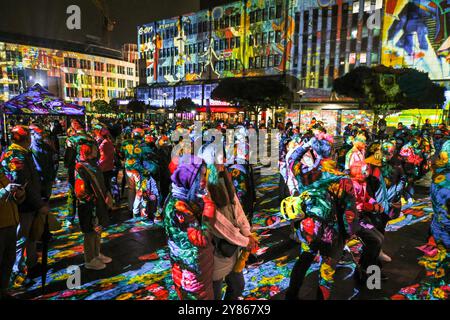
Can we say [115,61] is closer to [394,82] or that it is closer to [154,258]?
[394,82]

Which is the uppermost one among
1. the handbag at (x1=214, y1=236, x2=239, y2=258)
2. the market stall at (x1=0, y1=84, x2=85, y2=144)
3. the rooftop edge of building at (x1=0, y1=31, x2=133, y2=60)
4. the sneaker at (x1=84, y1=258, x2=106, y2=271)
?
the rooftop edge of building at (x1=0, y1=31, x2=133, y2=60)

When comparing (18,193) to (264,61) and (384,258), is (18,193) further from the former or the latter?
(264,61)

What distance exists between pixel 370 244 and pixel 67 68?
285 ft

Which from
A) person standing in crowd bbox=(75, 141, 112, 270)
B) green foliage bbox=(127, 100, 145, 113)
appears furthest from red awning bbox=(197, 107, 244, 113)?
person standing in crowd bbox=(75, 141, 112, 270)

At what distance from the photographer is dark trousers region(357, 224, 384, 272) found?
12.1ft

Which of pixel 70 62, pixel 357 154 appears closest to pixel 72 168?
pixel 357 154

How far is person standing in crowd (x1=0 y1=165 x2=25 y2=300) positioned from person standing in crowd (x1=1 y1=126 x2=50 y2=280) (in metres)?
0.16

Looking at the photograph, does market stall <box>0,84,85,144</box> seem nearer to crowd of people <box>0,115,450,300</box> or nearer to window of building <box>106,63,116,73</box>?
crowd of people <box>0,115,450,300</box>

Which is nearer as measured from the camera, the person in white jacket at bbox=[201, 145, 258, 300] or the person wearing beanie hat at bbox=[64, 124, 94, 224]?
the person in white jacket at bbox=[201, 145, 258, 300]

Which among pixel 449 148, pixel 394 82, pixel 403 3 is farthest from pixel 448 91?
pixel 449 148

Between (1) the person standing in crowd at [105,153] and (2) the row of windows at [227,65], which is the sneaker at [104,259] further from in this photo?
(2) the row of windows at [227,65]

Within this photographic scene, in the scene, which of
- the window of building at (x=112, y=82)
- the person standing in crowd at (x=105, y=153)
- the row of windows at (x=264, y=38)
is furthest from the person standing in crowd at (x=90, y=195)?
the window of building at (x=112, y=82)

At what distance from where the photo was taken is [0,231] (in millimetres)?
3191
